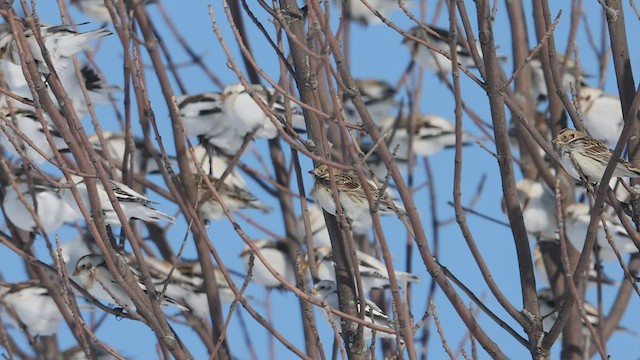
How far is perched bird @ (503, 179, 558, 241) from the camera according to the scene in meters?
6.89

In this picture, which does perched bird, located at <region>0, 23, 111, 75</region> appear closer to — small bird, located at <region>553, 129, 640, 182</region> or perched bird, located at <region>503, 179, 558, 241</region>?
small bird, located at <region>553, 129, 640, 182</region>

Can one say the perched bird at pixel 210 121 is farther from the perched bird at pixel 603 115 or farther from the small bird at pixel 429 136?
the perched bird at pixel 603 115

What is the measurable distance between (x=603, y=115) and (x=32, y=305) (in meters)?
4.20

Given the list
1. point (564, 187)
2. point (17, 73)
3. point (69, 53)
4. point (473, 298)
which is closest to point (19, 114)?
point (17, 73)

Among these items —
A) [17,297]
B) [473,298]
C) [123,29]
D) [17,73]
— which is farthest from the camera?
[17,297]

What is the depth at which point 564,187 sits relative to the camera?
651 centimetres

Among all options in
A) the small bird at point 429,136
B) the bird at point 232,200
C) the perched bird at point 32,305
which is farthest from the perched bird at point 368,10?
the perched bird at point 32,305

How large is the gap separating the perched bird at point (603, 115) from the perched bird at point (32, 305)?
12.8 ft

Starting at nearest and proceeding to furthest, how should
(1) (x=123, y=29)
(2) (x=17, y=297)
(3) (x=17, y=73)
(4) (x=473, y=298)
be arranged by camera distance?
(4) (x=473, y=298) < (1) (x=123, y=29) < (3) (x=17, y=73) < (2) (x=17, y=297)

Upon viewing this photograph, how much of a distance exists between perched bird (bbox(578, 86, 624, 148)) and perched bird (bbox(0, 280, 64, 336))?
12.8 ft

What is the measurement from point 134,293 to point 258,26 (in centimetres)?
86

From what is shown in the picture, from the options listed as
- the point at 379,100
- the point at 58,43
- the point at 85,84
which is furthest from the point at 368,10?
the point at 58,43

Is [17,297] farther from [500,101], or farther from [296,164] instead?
[500,101]

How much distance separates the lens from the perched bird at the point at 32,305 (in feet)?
20.6
